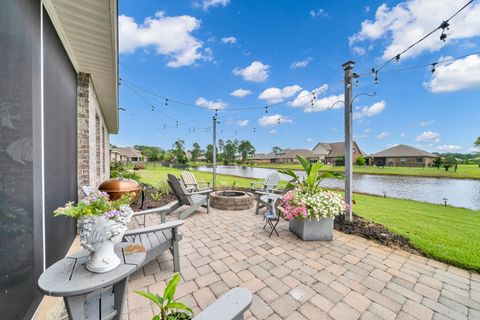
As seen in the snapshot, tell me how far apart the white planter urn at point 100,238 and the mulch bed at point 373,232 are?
3863mm

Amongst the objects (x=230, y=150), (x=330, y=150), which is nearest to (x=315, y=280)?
(x=330, y=150)

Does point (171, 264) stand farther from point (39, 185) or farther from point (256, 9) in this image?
point (256, 9)

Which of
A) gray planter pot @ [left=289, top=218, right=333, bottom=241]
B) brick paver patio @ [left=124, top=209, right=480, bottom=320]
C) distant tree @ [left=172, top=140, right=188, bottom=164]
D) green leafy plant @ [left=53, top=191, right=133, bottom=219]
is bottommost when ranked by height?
brick paver patio @ [left=124, top=209, right=480, bottom=320]

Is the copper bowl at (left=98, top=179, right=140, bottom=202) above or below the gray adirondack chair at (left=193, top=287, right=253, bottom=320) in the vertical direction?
above

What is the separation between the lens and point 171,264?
8.45ft

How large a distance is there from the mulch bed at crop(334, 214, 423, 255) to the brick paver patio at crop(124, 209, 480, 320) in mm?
215

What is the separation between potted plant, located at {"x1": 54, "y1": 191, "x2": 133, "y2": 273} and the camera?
126 cm

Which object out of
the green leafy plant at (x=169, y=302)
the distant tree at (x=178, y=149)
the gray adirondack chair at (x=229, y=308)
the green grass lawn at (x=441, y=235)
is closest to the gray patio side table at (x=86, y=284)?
the green leafy plant at (x=169, y=302)

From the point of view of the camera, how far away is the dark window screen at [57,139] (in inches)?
86.7

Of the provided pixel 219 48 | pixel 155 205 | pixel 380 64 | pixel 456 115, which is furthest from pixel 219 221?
pixel 456 115

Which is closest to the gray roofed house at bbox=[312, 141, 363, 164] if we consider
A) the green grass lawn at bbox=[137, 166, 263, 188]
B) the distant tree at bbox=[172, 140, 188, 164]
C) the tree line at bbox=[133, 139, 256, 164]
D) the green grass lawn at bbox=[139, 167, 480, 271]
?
the tree line at bbox=[133, 139, 256, 164]

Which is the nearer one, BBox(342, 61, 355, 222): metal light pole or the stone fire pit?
BBox(342, 61, 355, 222): metal light pole

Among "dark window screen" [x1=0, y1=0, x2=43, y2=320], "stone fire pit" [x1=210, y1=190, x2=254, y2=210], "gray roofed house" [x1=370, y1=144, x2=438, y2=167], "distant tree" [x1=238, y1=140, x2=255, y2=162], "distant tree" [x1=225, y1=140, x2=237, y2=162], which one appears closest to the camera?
"dark window screen" [x1=0, y1=0, x2=43, y2=320]

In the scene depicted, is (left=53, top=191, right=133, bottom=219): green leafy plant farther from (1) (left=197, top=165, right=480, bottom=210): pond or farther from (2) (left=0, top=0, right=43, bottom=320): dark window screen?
(1) (left=197, top=165, right=480, bottom=210): pond
